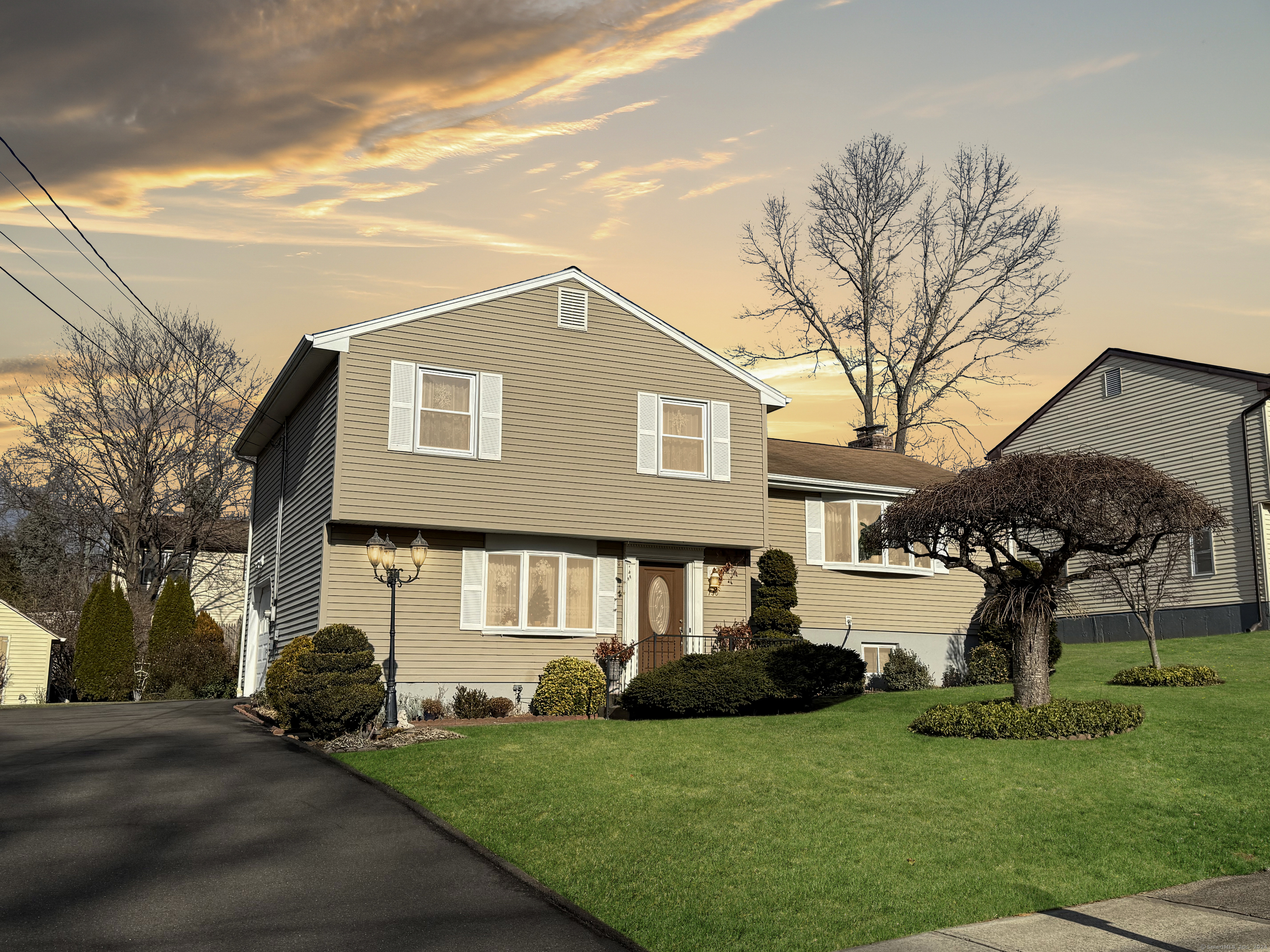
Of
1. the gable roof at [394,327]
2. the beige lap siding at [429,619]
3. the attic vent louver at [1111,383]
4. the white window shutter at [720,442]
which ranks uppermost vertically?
the attic vent louver at [1111,383]

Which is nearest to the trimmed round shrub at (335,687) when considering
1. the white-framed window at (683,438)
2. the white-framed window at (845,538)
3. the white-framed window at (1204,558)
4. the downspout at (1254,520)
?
the white-framed window at (683,438)

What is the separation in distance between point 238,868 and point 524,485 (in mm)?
10249

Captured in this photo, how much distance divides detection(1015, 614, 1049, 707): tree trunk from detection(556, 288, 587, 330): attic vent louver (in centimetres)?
952

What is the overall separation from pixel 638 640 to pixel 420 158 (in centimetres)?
966

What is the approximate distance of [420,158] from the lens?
17344mm

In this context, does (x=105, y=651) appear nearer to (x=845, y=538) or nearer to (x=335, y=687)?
(x=335, y=687)

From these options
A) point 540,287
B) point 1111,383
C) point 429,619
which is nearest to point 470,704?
point 429,619

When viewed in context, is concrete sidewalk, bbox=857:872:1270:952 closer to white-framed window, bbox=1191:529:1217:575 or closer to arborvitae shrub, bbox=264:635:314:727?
arborvitae shrub, bbox=264:635:314:727

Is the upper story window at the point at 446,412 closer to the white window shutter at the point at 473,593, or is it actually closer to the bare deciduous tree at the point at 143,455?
the white window shutter at the point at 473,593

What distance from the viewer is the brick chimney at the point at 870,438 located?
2777 cm

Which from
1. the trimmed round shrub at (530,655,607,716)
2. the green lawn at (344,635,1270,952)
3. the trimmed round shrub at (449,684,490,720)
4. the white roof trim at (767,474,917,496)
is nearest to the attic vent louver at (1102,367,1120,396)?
the white roof trim at (767,474,917,496)

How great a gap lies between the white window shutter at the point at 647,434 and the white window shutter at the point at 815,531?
174 inches

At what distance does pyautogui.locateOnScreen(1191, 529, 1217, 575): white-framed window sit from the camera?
84.7 feet

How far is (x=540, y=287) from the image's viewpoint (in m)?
18.0
